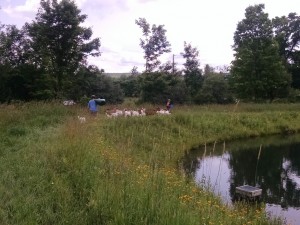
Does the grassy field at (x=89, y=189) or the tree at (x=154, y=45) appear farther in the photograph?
the tree at (x=154, y=45)

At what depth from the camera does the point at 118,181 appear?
5039 mm

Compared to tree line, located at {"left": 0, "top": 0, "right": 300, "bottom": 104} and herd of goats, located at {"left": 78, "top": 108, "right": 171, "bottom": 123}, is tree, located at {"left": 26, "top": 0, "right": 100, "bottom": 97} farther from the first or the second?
herd of goats, located at {"left": 78, "top": 108, "right": 171, "bottom": 123}

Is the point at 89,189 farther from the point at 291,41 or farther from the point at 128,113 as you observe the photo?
the point at 291,41

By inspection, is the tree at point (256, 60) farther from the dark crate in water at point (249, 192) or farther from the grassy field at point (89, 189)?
the dark crate in water at point (249, 192)

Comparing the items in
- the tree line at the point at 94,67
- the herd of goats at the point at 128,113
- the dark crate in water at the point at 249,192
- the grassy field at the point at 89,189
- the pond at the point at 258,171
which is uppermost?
the tree line at the point at 94,67

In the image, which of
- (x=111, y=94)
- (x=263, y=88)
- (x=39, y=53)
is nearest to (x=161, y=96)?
(x=111, y=94)

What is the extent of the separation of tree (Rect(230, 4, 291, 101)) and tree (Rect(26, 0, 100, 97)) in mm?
13416

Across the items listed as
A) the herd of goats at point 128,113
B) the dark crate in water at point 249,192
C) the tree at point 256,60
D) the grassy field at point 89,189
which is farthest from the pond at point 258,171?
the tree at point 256,60

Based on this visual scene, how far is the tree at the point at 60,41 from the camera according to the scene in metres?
29.4

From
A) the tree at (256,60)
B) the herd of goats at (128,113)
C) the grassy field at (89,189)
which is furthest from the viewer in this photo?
the tree at (256,60)

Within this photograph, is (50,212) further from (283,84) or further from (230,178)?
(283,84)

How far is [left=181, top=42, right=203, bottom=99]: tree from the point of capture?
136 feet

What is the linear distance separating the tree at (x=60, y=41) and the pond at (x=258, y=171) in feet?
55.5

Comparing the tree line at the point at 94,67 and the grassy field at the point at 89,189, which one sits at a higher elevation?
the tree line at the point at 94,67
